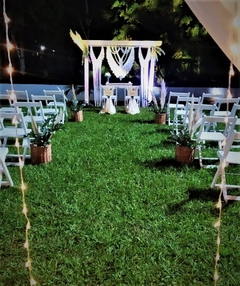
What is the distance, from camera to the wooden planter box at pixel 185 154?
3373mm

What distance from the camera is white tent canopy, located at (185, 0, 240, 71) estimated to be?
1477mm

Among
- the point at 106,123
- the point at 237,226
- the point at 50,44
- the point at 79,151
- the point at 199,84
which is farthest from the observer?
the point at 50,44

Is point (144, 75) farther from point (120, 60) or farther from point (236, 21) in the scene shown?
point (236, 21)

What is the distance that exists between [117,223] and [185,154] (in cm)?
133

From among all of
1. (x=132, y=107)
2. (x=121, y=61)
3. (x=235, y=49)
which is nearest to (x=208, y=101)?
(x=132, y=107)

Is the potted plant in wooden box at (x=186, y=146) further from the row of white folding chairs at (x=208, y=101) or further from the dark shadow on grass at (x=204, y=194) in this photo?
the row of white folding chairs at (x=208, y=101)

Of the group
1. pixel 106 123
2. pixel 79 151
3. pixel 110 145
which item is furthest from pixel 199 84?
pixel 79 151

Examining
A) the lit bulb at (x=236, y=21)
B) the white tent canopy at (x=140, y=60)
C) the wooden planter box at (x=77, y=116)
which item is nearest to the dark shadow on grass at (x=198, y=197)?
the lit bulb at (x=236, y=21)

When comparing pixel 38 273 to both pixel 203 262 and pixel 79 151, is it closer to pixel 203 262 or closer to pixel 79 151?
pixel 203 262

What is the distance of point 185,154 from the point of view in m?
3.39

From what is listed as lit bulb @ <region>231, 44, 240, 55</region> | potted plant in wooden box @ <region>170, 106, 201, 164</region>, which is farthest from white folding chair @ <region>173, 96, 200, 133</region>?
lit bulb @ <region>231, 44, 240, 55</region>

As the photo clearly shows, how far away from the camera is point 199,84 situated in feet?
19.6

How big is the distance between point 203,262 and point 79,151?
218 centimetres

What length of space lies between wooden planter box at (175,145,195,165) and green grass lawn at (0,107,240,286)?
10 cm
